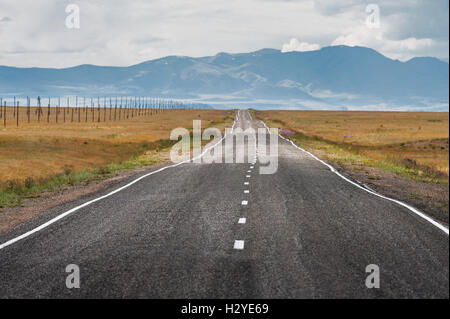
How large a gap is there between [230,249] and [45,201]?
777cm

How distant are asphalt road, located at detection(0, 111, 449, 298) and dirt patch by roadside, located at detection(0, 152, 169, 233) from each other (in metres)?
0.58

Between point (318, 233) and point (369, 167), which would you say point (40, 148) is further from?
point (318, 233)

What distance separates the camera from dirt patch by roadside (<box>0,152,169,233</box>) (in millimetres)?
11070

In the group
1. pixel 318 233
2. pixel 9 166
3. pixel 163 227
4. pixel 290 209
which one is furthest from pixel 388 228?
pixel 9 166

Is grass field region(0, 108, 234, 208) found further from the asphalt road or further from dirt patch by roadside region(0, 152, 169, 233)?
the asphalt road

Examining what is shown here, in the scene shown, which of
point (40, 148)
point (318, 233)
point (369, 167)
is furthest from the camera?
point (40, 148)

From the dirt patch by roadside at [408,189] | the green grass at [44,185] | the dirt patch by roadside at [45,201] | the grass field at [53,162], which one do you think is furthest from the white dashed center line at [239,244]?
the grass field at [53,162]

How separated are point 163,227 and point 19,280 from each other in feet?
10.8

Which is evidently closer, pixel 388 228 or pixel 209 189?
pixel 388 228

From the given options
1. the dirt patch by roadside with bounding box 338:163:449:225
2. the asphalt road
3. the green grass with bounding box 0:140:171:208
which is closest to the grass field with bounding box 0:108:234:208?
the green grass with bounding box 0:140:171:208

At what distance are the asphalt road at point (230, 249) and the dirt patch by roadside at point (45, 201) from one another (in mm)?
580

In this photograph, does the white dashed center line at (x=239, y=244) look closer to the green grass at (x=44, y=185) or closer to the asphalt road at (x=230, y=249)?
the asphalt road at (x=230, y=249)

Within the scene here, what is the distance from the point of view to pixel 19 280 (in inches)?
259

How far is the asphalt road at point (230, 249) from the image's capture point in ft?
20.1
